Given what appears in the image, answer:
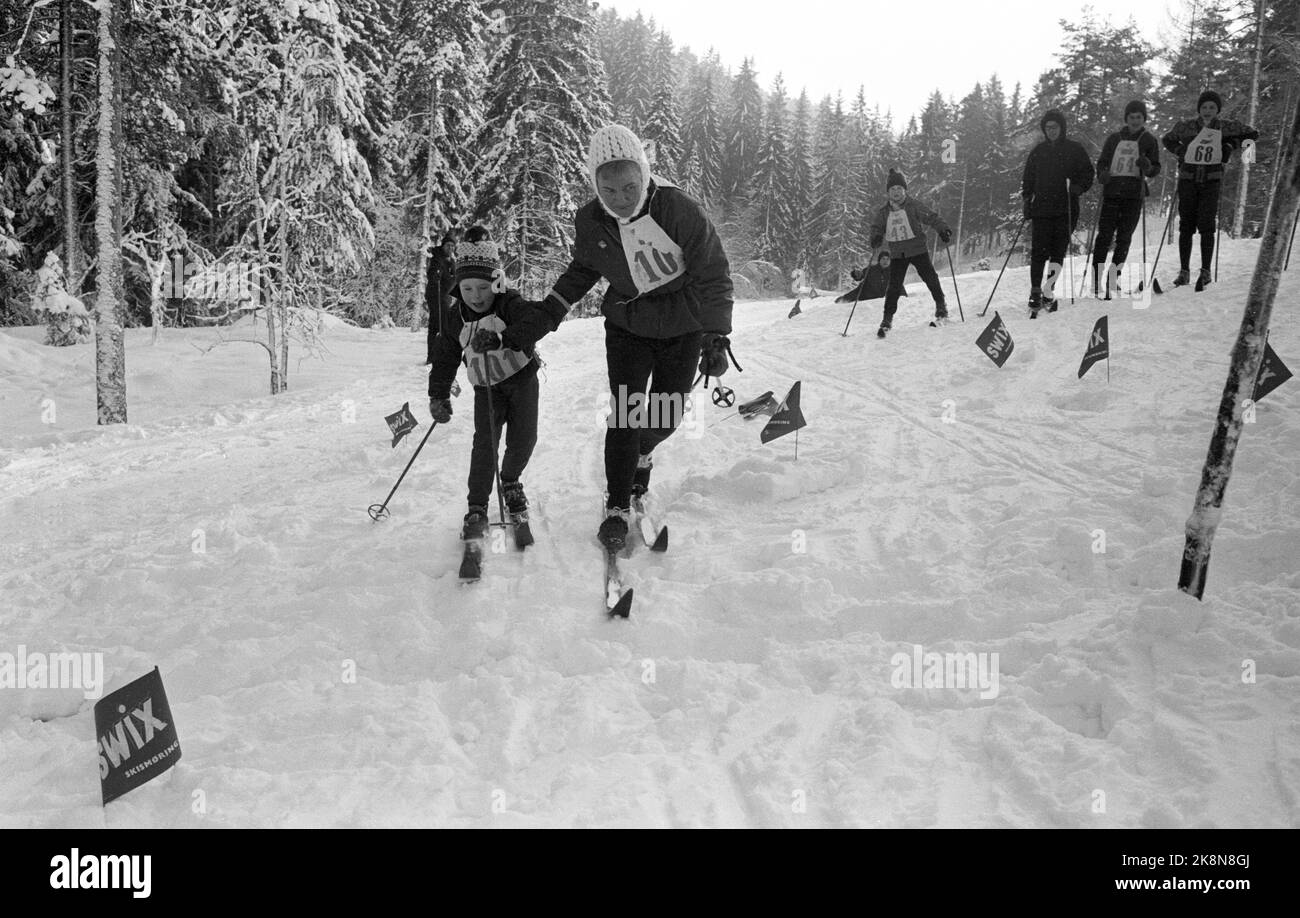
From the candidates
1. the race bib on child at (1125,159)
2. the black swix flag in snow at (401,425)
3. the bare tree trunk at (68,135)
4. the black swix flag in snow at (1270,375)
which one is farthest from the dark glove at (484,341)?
the bare tree trunk at (68,135)

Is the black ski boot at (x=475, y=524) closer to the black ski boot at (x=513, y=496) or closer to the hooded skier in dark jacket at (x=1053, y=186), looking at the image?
the black ski boot at (x=513, y=496)

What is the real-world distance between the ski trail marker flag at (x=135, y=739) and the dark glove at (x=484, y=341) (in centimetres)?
223

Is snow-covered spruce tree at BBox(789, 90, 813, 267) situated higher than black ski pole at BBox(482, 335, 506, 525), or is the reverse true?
snow-covered spruce tree at BBox(789, 90, 813, 267)

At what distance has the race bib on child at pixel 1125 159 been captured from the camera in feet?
27.8

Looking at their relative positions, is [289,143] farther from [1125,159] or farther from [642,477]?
[1125,159]

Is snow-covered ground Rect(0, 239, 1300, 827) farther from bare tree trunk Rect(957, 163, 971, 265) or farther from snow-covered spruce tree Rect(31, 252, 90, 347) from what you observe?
bare tree trunk Rect(957, 163, 971, 265)

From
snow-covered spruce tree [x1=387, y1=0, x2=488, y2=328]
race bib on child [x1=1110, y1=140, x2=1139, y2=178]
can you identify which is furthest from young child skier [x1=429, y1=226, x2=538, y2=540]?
snow-covered spruce tree [x1=387, y1=0, x2=488, y2=328]

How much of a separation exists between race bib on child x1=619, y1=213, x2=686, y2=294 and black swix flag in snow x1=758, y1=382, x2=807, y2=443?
6.10 feet

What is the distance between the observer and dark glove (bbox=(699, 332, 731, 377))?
3787 mm

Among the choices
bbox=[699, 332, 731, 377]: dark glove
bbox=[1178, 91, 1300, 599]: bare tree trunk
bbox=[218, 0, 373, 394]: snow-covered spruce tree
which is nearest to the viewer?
bbox=[1178, 91, 1300, 599]: bare tree trunk
